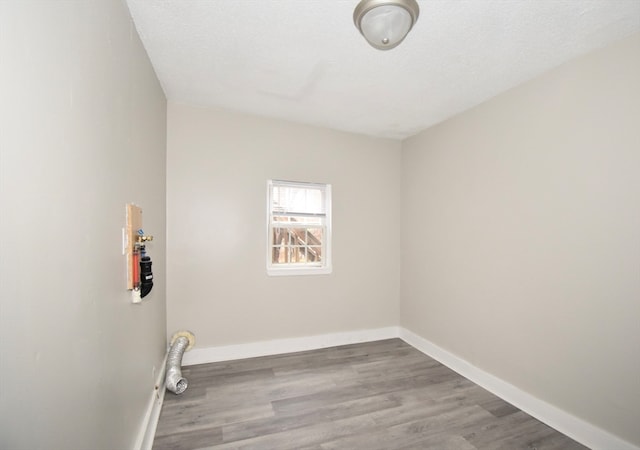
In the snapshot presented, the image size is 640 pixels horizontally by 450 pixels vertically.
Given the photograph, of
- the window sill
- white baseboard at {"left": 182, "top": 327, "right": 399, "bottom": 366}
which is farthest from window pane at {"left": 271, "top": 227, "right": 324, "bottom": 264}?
white baseboard at {"left": 182, "top": 327, "right": 399, "bottom": 366}

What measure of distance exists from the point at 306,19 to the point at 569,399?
3.26 meters

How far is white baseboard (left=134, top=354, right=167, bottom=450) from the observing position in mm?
1762

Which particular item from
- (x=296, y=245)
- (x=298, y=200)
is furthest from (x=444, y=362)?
(x=298, y=200)

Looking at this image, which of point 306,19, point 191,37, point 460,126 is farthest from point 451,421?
point 191,37

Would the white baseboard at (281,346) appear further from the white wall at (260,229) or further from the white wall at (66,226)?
the white wall at (66,226)

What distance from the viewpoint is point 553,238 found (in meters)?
2.21

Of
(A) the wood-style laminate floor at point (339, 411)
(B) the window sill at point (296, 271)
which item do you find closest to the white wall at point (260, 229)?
(B) the window sill at point (296, 271)

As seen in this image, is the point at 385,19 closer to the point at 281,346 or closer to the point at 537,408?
the point at 537,408

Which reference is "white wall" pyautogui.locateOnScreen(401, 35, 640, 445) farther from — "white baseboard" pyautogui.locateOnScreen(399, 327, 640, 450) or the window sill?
the window sill

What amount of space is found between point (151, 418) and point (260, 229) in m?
1.93

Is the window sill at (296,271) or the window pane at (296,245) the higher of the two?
the window pane at (296,245)

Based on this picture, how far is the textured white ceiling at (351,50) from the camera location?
5.48 ft

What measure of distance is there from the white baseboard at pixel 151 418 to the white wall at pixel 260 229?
664mm

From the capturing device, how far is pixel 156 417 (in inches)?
83.5
